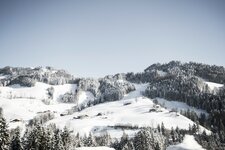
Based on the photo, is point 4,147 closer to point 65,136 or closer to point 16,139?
point 16,139

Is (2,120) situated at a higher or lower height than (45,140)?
higher

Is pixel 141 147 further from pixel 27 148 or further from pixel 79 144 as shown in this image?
pixel 27 148

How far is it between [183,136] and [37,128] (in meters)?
132

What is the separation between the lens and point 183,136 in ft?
652

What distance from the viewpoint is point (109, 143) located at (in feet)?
597

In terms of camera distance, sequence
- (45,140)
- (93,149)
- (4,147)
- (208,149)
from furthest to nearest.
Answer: (208,149), (93,149), (45,140), (4,147)

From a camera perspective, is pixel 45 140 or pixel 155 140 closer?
pixel 45 140

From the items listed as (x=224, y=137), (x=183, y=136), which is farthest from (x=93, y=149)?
(x=224, y=137)

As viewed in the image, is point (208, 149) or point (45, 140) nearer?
point (45, 140)

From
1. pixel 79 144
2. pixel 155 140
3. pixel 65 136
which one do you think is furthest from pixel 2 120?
pixel 155 140

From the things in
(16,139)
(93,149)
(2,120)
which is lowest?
(93,149)

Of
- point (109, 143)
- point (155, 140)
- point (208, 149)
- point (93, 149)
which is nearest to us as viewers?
A: point (93, 149)

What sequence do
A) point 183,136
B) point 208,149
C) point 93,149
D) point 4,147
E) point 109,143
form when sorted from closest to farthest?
point 4,147, point 93,149, point 208,149, point 109,143, point 183,136

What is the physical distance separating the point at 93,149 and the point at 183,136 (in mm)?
108983
